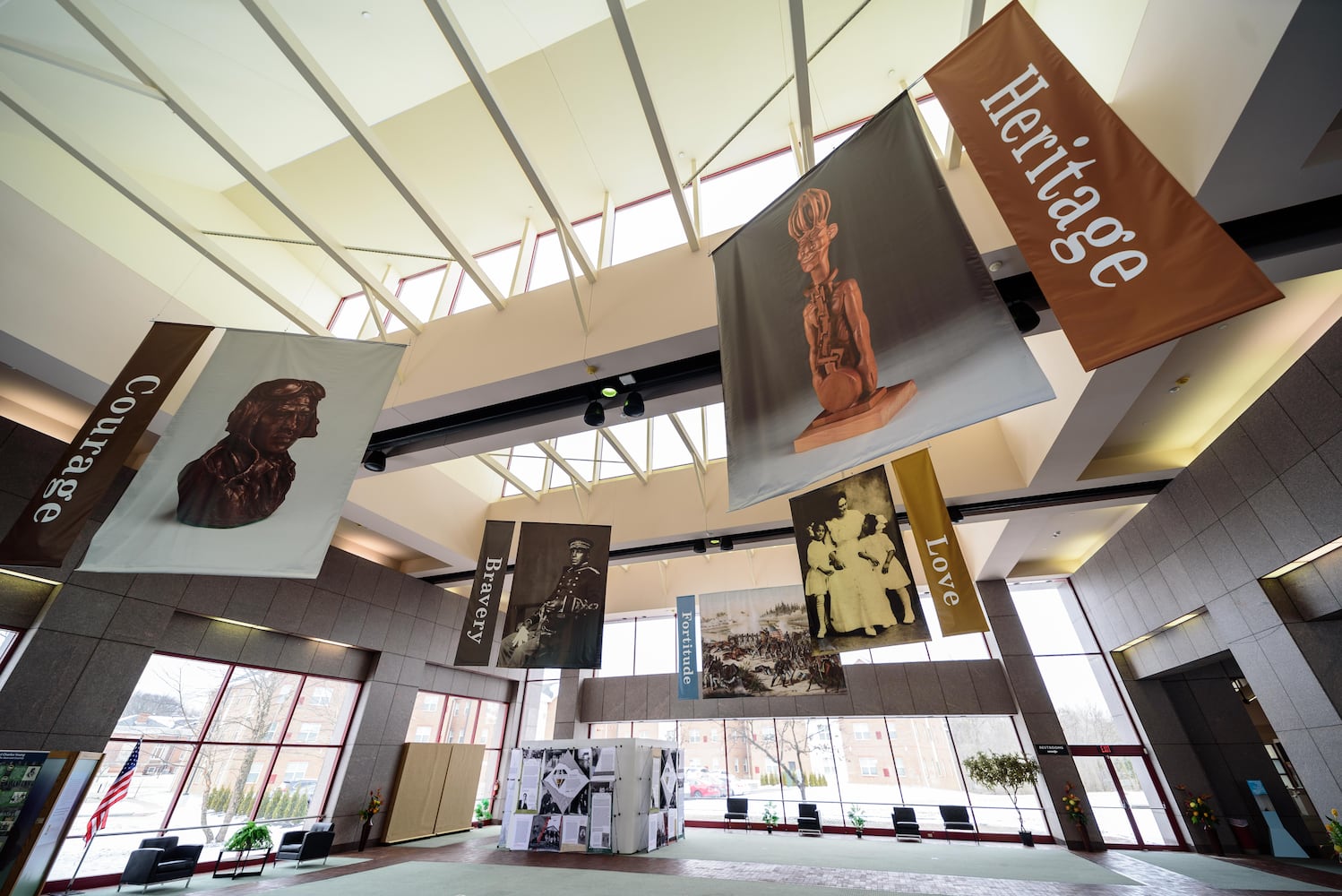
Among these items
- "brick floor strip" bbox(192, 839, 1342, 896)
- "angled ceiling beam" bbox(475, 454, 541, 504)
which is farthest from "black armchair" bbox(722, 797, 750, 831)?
"angled ceiling beam" bbox(475, 454, 541, 504)

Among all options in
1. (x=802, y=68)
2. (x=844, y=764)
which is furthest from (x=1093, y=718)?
(x=802, y=68)

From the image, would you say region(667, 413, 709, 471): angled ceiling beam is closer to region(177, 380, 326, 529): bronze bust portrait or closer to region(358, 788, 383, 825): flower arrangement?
region(177, 380, 326, 529): bronze bust portrait

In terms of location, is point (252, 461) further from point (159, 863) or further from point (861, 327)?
point (159, 863)

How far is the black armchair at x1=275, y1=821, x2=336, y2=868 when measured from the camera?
10.8 meters

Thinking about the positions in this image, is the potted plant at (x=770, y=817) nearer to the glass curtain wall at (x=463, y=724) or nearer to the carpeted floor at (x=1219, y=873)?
the carpeted floor at (x=1219, y=873)

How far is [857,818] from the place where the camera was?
15594 millimetres

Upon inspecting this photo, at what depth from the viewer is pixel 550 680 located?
64.6 feet

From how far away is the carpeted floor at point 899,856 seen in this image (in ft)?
32.4

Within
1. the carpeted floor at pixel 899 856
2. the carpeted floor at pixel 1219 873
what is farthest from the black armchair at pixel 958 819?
the carpeted floor at pixel 1219 873

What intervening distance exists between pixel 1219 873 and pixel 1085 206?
14.0m

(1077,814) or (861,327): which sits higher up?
(861,327)

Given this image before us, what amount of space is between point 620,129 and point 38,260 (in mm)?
8203

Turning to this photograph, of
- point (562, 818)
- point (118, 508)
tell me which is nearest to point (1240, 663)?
point (562, 818)

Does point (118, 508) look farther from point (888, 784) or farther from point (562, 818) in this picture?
point (888, 784)
